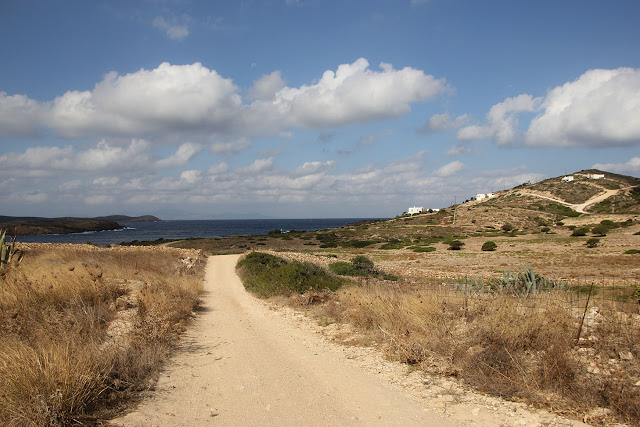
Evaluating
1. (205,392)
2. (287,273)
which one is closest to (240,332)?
(205,392)

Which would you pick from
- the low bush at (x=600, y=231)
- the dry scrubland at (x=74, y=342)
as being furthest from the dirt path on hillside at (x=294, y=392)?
the low bush at (x=600, y=231)

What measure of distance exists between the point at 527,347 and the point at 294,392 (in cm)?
393

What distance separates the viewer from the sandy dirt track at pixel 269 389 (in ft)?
15.6

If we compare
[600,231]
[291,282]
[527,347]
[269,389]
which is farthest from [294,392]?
[600,231]

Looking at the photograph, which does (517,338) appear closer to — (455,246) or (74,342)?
(74,342)

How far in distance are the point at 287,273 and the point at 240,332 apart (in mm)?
7677

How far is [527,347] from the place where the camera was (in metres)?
6.33

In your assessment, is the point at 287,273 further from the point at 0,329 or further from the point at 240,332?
the point at 0,329

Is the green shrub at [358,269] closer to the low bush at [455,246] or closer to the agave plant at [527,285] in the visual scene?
the agave plant at [527,285]

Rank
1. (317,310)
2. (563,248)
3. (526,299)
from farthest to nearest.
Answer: (563,248)
(317,310)
(526,299)

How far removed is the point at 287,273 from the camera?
17.6 m

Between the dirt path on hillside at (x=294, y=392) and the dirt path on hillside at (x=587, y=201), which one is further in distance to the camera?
the dirt path on hillside at (x=587, y=201)

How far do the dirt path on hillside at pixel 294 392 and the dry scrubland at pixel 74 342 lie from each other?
1.45 feet

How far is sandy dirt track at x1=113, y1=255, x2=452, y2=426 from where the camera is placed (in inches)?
187
